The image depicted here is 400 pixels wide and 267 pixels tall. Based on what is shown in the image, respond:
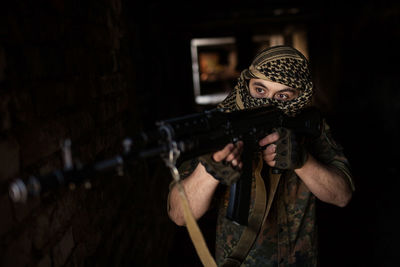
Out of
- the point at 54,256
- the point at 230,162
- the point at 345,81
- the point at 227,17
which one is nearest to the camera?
the point at 54,256

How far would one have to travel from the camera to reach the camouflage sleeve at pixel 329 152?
166 cm

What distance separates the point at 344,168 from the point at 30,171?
1.58m

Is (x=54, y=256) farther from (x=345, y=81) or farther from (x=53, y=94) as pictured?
(x=345, y=81)

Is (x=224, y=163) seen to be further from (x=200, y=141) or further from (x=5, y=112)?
(x=5, y=112)

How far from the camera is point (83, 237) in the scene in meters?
1.23

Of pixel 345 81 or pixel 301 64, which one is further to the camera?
pixel 345 81

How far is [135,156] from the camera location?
822mm

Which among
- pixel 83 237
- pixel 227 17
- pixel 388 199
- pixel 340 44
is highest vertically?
pixel 227 17

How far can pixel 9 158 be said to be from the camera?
769mm

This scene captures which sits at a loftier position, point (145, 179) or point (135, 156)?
point (135, 156)

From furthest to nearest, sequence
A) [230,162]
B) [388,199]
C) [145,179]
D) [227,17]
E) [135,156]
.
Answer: [227,17] → [388,199] → [145,179] → [230,162] → [135,156]

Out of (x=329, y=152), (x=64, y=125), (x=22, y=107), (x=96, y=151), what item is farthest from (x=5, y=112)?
(x=329, y=152)

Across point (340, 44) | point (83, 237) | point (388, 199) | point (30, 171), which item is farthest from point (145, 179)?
point (340, 44)

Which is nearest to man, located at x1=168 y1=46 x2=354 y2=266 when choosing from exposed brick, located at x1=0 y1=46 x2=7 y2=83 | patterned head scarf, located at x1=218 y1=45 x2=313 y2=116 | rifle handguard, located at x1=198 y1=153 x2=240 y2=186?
patterned head scarf, located at x1=218 y1=45 x2=313 y2=116
